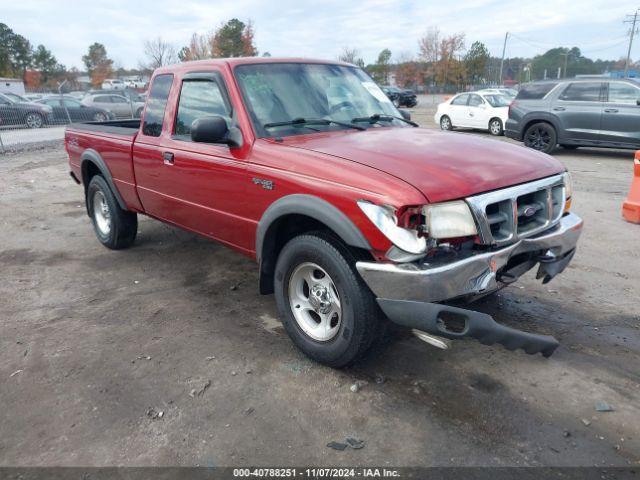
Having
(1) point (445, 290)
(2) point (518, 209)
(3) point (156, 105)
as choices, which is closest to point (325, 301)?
(1) point (445, 290)

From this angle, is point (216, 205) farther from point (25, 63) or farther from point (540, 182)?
point (25, 63)

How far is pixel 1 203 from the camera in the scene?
8.56m

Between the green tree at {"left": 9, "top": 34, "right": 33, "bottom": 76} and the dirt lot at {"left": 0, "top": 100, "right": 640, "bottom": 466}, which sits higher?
the green tree at {"left": 9, "top": 34, "right": 33, "bottom": 76}

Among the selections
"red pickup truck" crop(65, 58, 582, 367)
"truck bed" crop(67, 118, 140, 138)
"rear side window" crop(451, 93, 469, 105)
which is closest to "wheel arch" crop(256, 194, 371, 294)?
"red pickup truck" crop(65, 58, 582, 367)

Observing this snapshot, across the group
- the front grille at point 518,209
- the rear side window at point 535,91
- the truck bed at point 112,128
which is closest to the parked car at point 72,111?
the rear side window at point 535,91

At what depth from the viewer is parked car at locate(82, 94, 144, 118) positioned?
23.5 meters

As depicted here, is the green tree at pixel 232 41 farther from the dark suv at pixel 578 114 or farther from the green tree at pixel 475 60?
the dark suv at pixel 578 114

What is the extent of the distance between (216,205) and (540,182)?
2.32 meters

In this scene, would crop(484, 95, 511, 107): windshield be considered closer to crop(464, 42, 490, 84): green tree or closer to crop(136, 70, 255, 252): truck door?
crop(136, 70, 255, 252): truck door

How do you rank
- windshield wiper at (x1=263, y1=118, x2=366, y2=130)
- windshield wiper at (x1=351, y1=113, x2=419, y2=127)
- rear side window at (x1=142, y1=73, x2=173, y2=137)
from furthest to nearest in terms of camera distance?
rear side window at (x1=142, y1=73, x2=173, y2=137)
windshield wiper at (x1=351, y1=113, x2=419, y2=127)
windshield wiper at (x1=263, y1=118, x2=366, y2=130)

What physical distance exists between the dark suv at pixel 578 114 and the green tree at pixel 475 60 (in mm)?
52963

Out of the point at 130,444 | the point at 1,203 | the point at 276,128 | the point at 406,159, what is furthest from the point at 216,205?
the point at 1,203

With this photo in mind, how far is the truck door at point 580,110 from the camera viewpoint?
11461 mm

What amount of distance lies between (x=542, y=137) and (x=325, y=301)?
10778 millimetres
